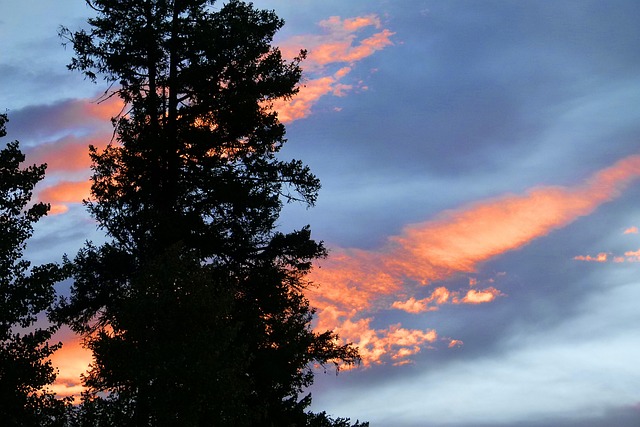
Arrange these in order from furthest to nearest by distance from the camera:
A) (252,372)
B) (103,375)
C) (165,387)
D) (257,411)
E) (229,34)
Answer: (229,34) < (252,372) < (257,411) < (103,375) < (165,387)

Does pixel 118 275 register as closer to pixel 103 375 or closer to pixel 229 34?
pixel 103 375

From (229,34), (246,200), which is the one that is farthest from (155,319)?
(229,34)

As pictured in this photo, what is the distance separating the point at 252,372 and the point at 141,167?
967 cm

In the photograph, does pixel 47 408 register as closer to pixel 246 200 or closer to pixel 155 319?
pixel 155 319

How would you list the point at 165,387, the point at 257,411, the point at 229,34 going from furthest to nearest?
the point at 229,34 → the point at 257,411 → the point at 165,387

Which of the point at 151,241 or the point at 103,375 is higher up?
the point at 151,241

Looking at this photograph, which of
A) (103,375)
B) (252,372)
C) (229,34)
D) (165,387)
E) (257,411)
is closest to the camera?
(165,387)

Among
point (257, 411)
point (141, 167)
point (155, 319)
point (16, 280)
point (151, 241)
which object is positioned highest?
point (141, 167)

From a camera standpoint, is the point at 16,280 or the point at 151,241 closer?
the point at 16,280

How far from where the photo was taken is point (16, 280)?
2762 cm

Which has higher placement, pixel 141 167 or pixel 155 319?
pixel 141 167

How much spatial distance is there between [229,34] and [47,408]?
16671 millimetres

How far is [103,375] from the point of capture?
26.5 meters

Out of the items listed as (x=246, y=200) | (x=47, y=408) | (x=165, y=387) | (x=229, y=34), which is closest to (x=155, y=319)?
(x=165, y=387)
